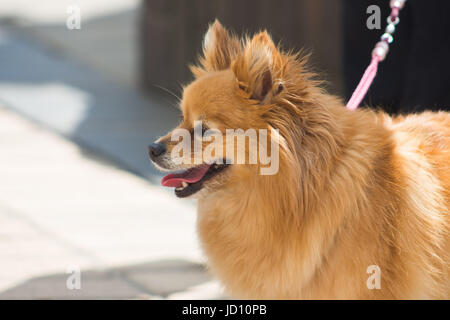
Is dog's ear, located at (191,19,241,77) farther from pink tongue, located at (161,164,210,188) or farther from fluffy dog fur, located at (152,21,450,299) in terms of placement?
pink tongue, located at (161,164,210,188)

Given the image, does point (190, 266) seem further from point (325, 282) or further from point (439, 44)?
point (439, 44)

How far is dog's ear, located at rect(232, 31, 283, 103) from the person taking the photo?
3.42 meters

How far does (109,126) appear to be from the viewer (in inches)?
327

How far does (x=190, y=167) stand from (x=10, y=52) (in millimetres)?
7841

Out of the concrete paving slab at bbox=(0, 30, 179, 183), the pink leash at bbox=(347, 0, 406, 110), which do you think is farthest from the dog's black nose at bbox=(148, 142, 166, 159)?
the concrete paving slab at bbox=(0, 30, 179, 183)

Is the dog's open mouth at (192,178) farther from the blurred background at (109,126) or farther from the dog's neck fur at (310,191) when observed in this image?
the blurred background at (109,126)

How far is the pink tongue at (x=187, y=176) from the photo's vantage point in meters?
3.71

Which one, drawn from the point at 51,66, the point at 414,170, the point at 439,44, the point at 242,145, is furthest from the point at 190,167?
the point at 51,66

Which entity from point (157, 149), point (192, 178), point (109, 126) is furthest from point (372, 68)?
point (109, 126)

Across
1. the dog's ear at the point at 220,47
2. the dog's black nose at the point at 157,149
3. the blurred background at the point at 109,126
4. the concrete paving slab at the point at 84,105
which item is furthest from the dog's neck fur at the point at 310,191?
the concrete paving slab at the point at 84,105

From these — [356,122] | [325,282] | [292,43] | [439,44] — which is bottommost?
[325,282]

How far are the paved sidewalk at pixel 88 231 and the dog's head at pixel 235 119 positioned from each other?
1.28 m

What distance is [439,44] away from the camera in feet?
16.1

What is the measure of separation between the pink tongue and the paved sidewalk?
1118 mm
